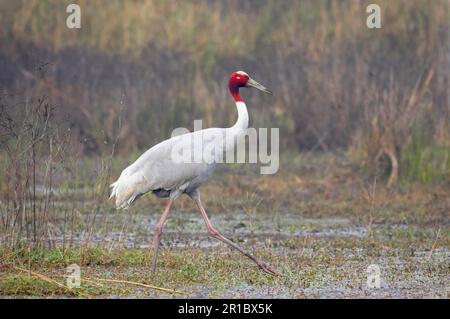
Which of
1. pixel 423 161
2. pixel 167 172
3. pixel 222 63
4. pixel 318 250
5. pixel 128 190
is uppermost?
pixel 222 63

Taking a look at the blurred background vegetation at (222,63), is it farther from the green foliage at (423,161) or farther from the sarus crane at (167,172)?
the sarus crane at (167,172)

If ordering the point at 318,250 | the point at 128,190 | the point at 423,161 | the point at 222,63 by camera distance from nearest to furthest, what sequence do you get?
the point at 128,190 < the point at 318,250 < the point at 423,161 < the point at 222,63

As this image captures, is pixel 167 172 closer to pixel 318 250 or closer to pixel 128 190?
pixel 128 190

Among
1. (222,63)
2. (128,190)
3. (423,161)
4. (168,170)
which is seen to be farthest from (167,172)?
(222,63)

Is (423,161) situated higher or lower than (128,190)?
lower

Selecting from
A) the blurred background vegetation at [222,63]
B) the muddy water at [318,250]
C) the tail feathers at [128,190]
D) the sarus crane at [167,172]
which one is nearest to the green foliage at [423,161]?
the blurred background vegetation at [222,63]

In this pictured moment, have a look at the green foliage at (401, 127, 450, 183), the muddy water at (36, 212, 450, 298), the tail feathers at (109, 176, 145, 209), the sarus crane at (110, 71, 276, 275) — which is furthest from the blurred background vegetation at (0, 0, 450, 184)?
the tail feathers at (109, 176, 145, 209)

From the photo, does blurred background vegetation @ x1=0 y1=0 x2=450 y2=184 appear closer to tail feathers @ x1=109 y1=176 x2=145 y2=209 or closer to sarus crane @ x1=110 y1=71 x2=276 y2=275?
sarus crane @ x1=110 y1=71 x2=276 y2=275

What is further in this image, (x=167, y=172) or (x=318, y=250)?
(x=318, y=250)

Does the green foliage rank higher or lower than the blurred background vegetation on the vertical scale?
lower

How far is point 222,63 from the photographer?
17.0m

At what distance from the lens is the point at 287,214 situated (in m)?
11.3

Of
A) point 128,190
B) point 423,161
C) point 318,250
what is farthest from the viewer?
point 423,161

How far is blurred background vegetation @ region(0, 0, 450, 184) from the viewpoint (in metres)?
14.8
